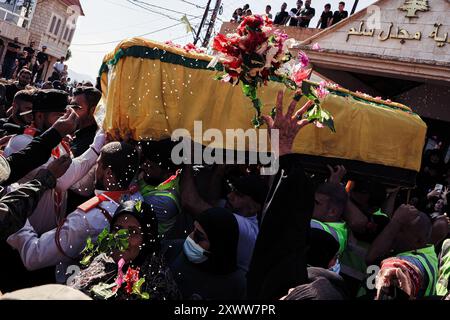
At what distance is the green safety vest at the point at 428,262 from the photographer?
2.62 meters

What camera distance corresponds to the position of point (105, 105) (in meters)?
4.25

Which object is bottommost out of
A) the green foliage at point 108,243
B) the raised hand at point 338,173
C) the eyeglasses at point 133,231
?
the green foliage at point 108,243

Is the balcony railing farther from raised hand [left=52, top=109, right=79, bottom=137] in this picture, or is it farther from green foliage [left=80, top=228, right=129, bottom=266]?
green foliage [left=80, top=228, right=129, bottom=266]

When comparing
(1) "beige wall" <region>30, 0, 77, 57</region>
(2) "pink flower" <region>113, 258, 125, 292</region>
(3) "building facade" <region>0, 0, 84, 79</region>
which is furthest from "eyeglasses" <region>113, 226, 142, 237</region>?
(1) "beige wall" <region>30, 0, 77, 57</region>

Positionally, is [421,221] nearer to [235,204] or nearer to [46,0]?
[235,204]

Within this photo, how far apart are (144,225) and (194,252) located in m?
0.37

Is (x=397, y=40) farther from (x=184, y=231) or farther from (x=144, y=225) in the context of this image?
(x=144, y=225)

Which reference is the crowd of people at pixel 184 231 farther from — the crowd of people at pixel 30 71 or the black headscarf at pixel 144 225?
the crowd of people at pixel 30 71

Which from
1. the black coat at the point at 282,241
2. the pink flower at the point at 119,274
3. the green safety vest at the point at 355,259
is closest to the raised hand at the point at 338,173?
the green safety vest at the point at 355,259

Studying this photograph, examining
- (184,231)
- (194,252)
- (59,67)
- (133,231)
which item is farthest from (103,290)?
(59,67)

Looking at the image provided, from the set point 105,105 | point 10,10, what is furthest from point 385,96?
point 10,10

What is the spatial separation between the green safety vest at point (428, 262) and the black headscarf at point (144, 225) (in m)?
1.59

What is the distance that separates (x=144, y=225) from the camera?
2.23 metres

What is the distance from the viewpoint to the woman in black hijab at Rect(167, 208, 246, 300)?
2.43 metres
